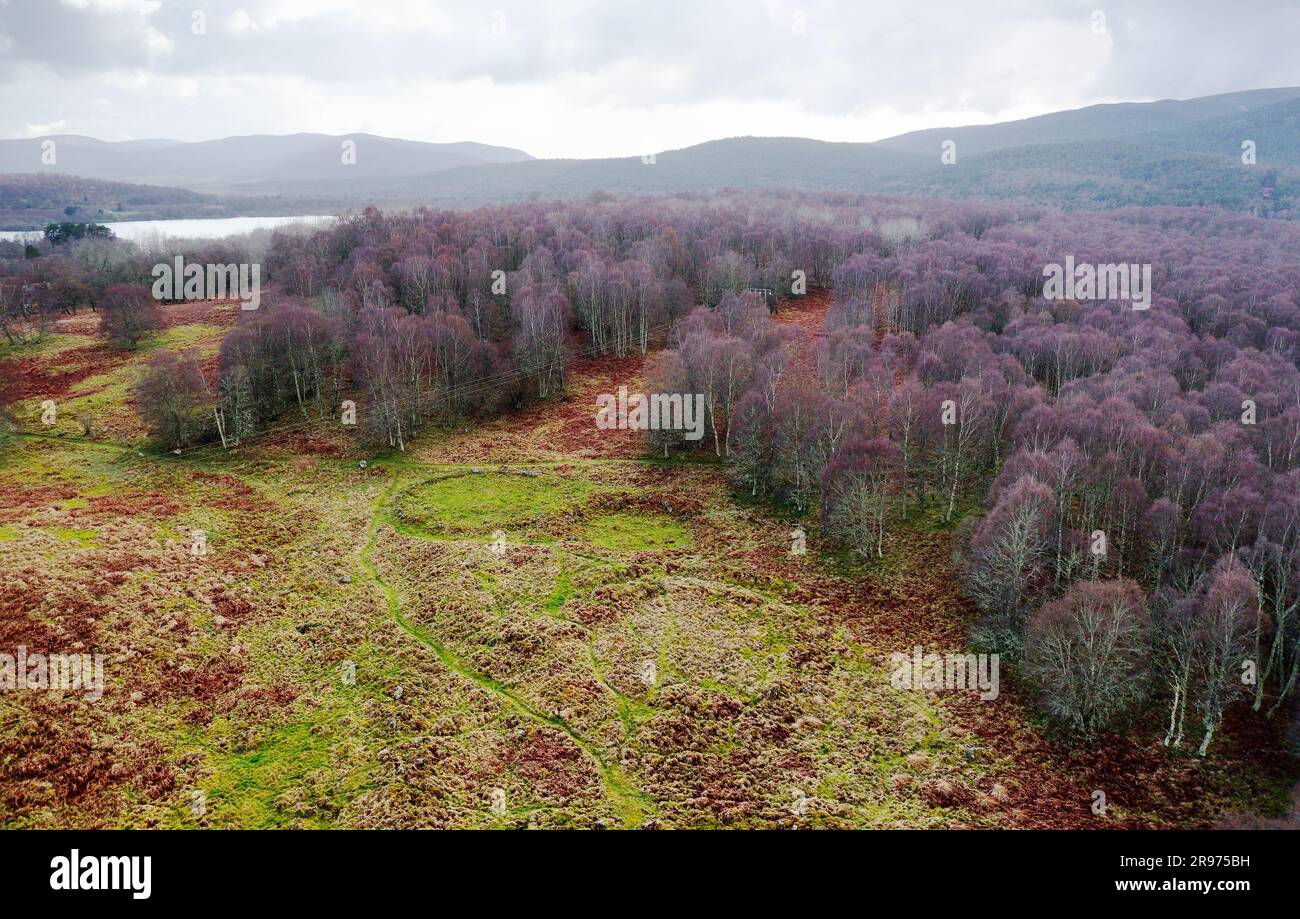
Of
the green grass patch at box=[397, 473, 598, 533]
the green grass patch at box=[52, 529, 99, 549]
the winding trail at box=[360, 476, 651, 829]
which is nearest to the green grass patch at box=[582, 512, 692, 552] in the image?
the green grass patch at box=[397, 473, 598, 533]

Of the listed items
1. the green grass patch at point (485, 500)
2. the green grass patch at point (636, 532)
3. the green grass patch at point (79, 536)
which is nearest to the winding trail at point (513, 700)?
the green grass patch at point (485, 500)

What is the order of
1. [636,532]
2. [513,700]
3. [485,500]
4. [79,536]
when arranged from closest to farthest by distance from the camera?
1. [513,700]
2. [79,536]
3. [636,532]
4. [485,500]

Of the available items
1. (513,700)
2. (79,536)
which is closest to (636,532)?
A: (513,700)

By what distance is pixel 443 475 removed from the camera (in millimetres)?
60500

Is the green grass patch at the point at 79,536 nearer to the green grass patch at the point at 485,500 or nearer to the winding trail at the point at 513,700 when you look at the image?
the winding trail at the point at 513,700

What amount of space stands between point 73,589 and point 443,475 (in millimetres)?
27125

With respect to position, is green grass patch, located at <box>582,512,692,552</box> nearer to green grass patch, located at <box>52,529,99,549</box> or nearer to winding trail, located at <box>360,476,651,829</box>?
winding trail, located at <box>360,476,651,829</box>

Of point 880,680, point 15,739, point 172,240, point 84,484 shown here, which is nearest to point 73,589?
point 15,739

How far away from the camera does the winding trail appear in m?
26.6

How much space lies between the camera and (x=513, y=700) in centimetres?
3250

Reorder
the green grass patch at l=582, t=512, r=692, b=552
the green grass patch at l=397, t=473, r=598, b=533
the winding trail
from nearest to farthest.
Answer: the winding trail
the green grass patch at l=582, t=512, r=692, b=552
the green grass patch at l=397, t=473, r=598, b=533

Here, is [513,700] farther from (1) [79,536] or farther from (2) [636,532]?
(1) [79,536]

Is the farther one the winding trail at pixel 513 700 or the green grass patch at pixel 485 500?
the green grass patch at pixel 485 500

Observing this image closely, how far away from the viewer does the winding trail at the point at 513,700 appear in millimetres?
26609
